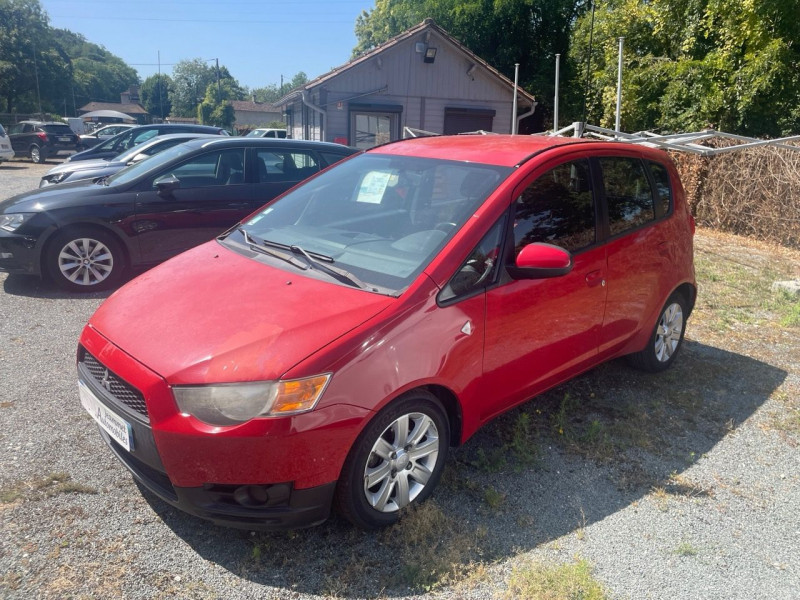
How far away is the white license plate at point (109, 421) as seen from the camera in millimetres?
2707

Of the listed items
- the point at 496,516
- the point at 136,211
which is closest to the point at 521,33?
the point at 136,211

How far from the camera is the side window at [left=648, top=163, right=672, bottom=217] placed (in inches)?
180

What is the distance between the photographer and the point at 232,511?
2580 mm

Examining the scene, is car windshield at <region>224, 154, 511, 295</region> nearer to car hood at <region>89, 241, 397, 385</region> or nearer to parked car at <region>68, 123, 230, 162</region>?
car hood at <region>89, 241, 397, 385</region>

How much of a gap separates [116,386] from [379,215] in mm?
1636

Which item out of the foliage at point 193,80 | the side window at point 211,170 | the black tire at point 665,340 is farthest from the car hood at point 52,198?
the foliage at point 193,80

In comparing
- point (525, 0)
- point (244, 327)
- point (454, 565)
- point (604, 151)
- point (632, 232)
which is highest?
point (525, 0)

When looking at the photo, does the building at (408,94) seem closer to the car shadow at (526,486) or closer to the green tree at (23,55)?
the car shadow at (526,486)

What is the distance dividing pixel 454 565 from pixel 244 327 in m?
1.37

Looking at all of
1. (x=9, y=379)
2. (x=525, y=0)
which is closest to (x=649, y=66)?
(x=525, y=0)

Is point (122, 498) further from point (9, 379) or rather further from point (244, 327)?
point (9, 379)

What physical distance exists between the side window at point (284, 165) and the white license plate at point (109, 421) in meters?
4.55

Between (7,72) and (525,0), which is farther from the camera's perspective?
(7,72)

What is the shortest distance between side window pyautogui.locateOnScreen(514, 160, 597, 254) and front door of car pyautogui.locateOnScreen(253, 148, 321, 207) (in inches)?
162
